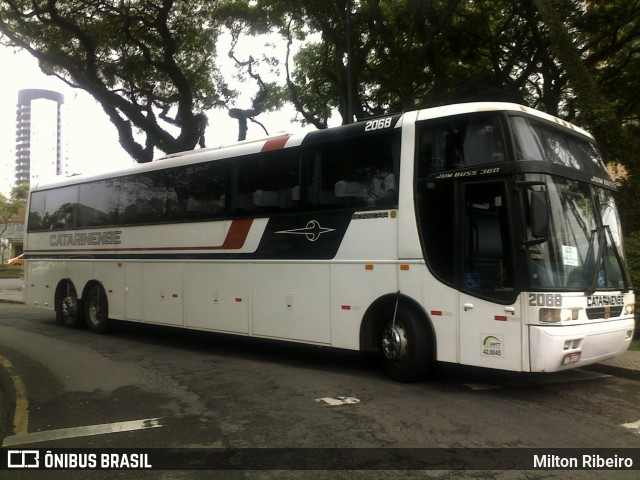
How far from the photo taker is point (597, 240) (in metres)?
6.48

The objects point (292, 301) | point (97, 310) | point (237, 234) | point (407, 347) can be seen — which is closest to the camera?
point (407, 347)

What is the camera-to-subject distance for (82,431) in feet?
17.3

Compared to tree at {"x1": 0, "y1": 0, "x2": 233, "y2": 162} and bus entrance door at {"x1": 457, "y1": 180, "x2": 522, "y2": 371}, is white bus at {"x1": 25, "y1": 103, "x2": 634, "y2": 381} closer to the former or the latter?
bus entrance door at {"x1": 457, "y1": 180, "x2": 522, "y2": 371}

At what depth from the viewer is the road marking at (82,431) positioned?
5051 millimetres

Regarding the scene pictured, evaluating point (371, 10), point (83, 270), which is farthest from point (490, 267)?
point (371, 10)

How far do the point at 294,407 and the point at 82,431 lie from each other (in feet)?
7.00

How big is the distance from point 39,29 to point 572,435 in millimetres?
19959

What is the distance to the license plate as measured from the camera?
587 centimetres

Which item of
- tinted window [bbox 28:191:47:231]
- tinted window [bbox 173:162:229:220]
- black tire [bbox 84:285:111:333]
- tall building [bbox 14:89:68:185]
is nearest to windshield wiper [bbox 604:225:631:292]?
tinted window [bbox 173:162:229:220]

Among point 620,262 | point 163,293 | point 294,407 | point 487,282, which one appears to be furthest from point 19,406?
point 620,262

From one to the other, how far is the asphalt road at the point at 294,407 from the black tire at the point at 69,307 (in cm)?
352

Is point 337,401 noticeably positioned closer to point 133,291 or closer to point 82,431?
point 82,431

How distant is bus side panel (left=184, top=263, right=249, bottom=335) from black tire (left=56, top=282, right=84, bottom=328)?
4.21m

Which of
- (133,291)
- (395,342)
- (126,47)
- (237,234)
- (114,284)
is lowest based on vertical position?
(395,342)
